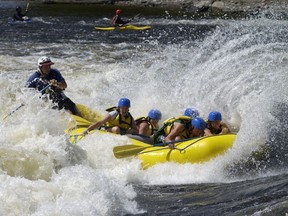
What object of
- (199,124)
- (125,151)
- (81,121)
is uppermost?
(199,124)

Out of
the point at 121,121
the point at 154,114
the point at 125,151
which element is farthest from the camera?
the point at 154,114

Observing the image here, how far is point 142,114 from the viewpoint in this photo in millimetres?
11875

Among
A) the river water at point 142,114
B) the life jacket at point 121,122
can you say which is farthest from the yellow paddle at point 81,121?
the life jacket at point 121,122

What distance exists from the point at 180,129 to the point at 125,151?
38.6 inches

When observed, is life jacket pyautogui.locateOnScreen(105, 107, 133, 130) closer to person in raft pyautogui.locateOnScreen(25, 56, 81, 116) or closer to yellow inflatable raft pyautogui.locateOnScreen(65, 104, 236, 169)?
yellow inflatable raft pyautogui.locateOnScreen(65, 104, 236, 169)

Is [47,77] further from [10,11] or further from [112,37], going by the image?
[10,11]

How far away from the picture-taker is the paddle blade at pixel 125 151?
8.24 meters

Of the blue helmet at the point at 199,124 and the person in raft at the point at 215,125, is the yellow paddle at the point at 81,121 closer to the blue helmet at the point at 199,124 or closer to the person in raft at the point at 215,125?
the blue helmet at the point at 199,124

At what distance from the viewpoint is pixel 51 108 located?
9.62 meters

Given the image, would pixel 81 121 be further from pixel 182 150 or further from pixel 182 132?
pixel 182 150

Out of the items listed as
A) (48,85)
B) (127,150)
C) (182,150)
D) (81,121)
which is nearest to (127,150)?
(127,150)

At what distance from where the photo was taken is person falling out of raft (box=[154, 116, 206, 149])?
854cm

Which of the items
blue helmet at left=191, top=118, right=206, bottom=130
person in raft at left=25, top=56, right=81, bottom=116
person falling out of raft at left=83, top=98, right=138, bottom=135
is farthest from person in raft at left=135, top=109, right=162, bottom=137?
person in raft at left=25, top=56, right=81, bottom=116

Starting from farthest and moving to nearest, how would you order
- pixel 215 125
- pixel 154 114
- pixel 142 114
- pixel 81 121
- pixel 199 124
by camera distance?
pixel 142 114
pixel 81 121
pixel 154 114
pixel 215 125
pixel 199 124
